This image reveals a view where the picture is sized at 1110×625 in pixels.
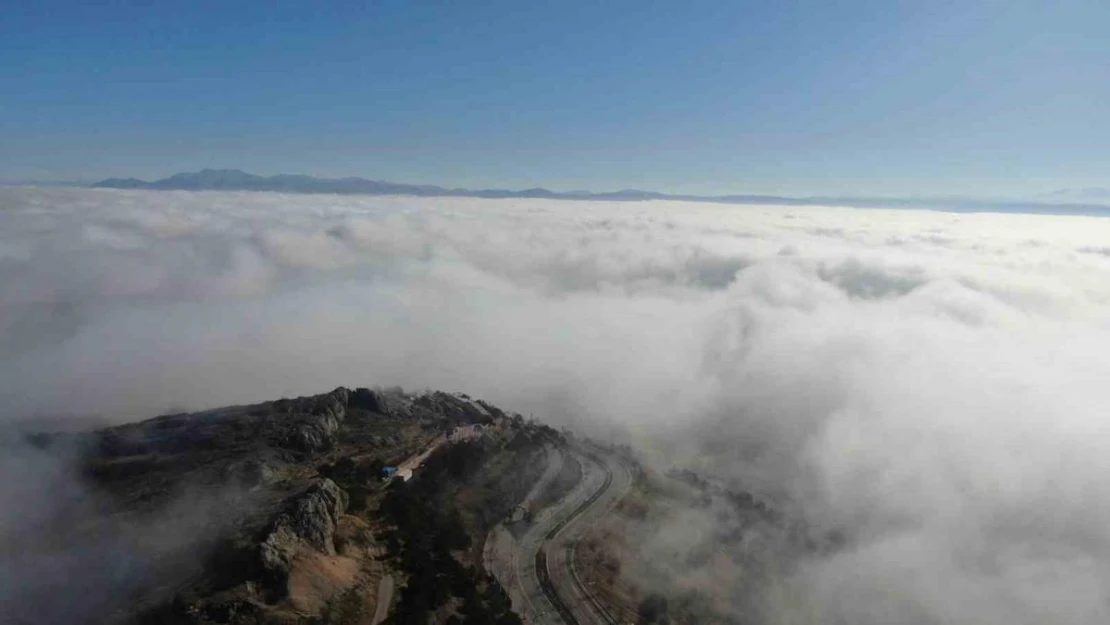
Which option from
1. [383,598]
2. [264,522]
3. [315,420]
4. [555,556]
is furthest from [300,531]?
[315,420]

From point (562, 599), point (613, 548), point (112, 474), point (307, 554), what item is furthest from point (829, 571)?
point (112, 474)

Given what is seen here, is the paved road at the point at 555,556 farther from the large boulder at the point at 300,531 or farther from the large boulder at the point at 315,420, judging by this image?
the large boulder at the point at 315,420

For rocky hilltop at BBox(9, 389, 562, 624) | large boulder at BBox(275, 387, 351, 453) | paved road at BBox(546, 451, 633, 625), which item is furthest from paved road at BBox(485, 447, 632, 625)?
large boulder at BBox(275, 387, 351, 453)

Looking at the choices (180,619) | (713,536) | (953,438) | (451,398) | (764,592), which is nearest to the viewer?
A: (180,619)

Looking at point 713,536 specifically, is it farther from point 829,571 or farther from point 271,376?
point 271,376

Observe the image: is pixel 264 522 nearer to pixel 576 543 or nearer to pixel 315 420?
pixel 315 420

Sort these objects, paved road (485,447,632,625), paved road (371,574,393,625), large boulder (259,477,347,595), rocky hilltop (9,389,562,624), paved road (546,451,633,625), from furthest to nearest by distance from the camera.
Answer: paved road (546,451,633,625) → paved road (485,447,632,625) → paved road (371,574,393,625) → large boulder (259,477,347,595) → rocky hilltop (9,389,562,624)

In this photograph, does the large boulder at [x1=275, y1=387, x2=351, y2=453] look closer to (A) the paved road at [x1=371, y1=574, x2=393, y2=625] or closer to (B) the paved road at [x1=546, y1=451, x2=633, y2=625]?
(A) the paved road at [x1=371, y1=574, x2=393, y2=625]

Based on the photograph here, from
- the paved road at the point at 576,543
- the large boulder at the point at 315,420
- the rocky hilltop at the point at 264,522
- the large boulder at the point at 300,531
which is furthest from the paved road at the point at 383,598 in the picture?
the large boulder at the point at 315,420
